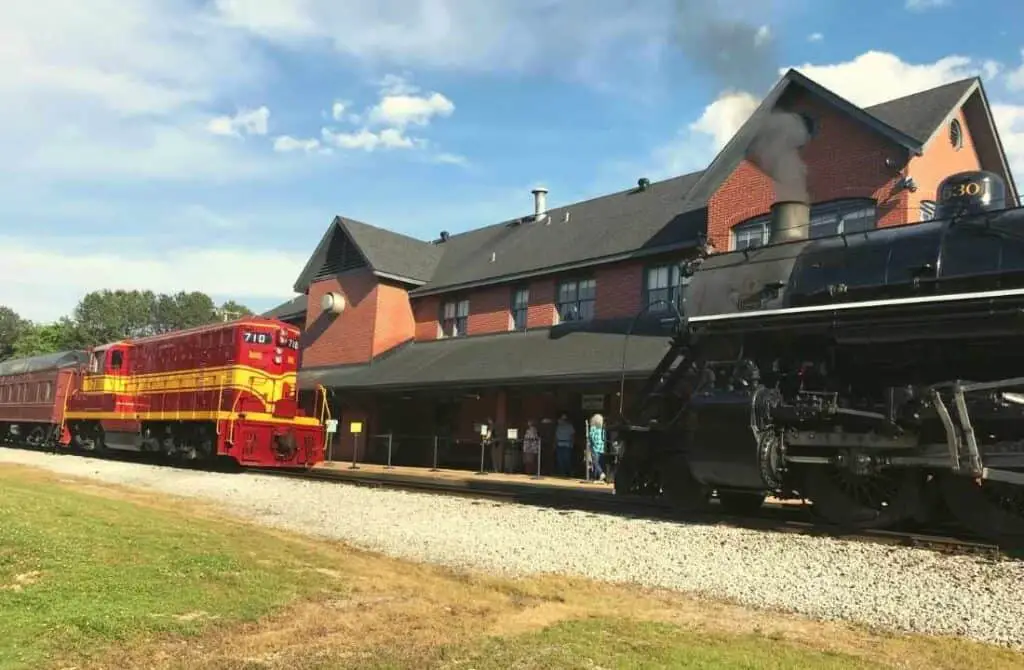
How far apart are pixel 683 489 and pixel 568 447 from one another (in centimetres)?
976

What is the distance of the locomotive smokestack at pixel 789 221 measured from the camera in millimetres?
12008

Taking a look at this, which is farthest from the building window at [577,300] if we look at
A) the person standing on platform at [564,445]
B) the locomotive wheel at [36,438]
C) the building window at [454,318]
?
the locomotive wheel at [36,438]

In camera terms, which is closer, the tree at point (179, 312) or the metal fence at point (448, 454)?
the metal fence at point (448, 454)

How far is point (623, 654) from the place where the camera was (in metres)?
5.01

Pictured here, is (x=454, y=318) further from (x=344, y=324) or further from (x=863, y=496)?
(x=863, y=496)

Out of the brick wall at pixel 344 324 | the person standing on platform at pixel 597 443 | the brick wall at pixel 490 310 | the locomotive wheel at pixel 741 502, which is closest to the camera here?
the locomotive wheel at pixel 741 502

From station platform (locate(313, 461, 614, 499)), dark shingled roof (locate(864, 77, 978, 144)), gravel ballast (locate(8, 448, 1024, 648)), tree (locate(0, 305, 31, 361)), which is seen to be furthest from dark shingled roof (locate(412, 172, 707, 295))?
tree (locate(0, 305, 31, 361))

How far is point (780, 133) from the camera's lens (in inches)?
710

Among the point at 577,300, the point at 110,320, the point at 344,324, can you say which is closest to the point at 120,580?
the point at 577,300

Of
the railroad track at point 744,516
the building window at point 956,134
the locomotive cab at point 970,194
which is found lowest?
the railroad track at point 744,516

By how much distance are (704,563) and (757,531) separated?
1.88 metres

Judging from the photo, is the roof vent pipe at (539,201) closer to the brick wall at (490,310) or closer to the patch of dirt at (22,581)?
the brick wall at (490,310)

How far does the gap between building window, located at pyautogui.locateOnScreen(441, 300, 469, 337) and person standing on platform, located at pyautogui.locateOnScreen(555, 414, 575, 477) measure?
7.91 meters

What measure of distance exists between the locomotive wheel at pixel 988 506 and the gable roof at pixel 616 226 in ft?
18.6
